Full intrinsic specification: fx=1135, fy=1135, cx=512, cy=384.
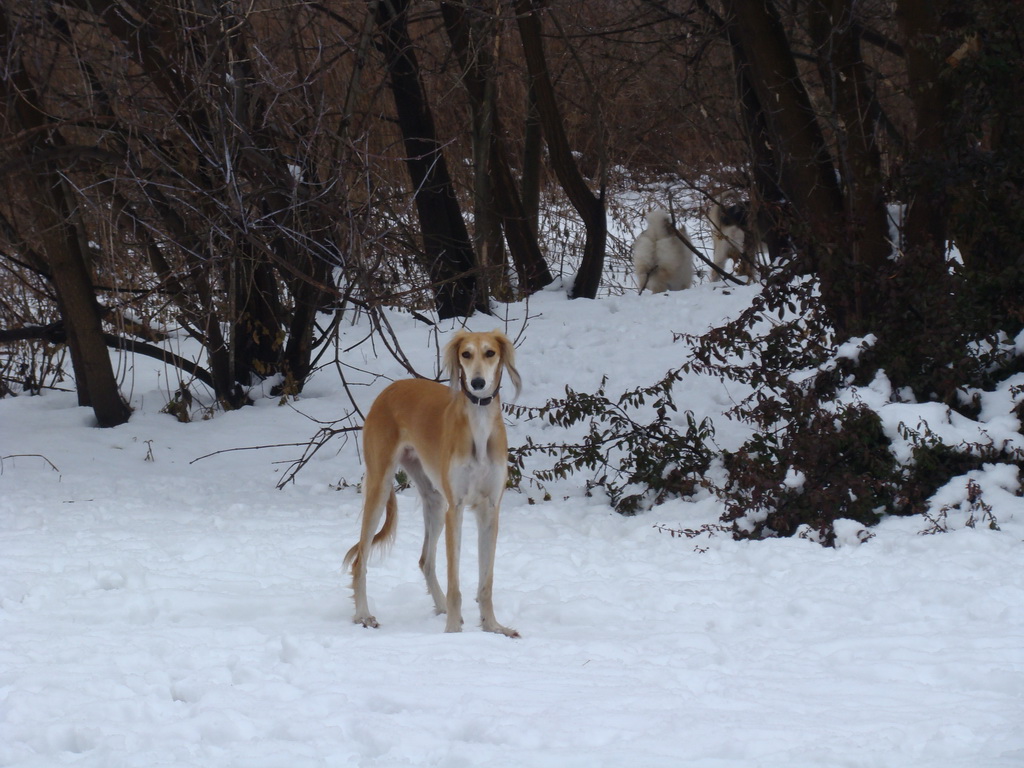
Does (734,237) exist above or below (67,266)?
above

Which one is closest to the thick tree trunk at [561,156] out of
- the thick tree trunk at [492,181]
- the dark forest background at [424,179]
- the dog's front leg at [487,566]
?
the dark forest background at [424,179]

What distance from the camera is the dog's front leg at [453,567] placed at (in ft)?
17.9

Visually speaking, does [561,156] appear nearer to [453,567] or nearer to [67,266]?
[67,266]

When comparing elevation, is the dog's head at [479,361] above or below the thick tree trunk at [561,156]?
below

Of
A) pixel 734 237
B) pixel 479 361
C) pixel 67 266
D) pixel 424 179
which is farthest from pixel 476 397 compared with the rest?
pixel 734 237

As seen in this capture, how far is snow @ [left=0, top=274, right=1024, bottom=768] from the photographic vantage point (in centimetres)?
377

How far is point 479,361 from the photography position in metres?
5.30

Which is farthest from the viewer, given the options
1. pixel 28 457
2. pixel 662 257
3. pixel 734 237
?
pixel 734 237

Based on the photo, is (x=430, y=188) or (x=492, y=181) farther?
(x=492, y=181)

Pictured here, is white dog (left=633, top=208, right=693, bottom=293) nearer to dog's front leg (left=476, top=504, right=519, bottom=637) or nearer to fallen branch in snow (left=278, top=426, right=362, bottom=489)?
fallen branch in snow (left=278, top=426, right=362, bottom=489)

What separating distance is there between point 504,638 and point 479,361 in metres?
1.29

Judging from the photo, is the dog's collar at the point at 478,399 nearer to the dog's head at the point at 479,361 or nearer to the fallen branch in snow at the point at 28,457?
the dog's head at the point at 479,361

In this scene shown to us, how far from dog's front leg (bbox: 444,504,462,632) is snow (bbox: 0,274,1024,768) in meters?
0.08

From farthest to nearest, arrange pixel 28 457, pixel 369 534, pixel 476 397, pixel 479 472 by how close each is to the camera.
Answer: pixel 28 457 → pixel 369 534 → pixel 479 472 → pixel 476 397
